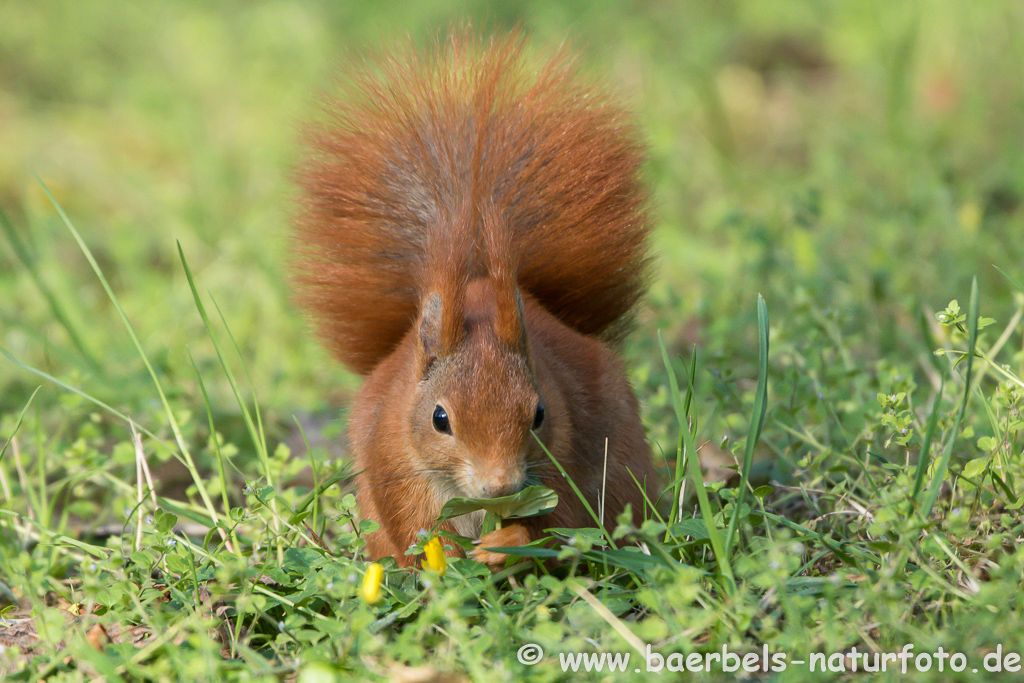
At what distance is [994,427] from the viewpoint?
6.43ft

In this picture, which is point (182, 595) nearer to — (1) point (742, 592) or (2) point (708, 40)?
(1) point (742, 592)

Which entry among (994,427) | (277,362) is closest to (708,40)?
(277,362)

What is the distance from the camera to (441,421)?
200 cm

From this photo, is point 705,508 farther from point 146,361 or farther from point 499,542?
point 146,361

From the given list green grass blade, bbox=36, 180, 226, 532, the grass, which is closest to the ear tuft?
the grass

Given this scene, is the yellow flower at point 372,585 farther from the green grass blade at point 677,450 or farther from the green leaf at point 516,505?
the green grass blade at point 677,450

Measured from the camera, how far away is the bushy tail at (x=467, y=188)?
2.25 m

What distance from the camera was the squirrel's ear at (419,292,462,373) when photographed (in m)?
2.02

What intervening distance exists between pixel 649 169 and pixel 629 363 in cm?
116

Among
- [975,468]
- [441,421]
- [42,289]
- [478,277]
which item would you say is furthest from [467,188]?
[42,289]

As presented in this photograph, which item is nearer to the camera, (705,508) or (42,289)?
(705,508)

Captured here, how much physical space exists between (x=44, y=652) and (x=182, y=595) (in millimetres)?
295

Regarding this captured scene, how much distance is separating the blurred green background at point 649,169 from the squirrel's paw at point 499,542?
0.85 metres

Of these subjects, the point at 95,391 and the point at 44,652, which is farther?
the point at 95,391
